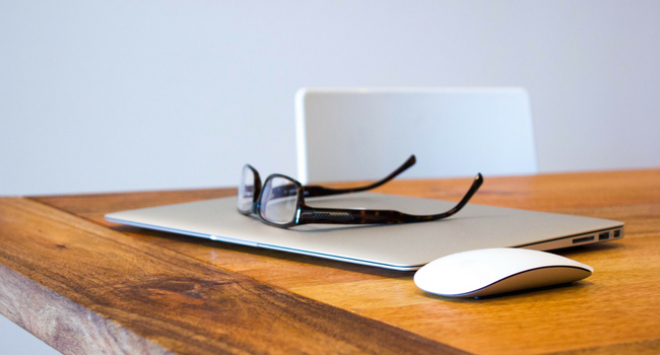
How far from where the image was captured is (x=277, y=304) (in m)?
0.29

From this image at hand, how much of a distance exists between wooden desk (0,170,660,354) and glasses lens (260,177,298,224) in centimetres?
4

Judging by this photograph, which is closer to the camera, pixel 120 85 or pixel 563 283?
pixel 563 283

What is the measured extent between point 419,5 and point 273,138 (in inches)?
48.1

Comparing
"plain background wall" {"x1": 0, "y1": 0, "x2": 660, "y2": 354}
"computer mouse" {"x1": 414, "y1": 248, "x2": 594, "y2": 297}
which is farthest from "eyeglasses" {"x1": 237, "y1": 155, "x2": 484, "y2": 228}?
"plain background wall" {"x1": 0, "y1": 0, "x2": 660, "y2": 354}

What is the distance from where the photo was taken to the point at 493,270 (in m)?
0.29

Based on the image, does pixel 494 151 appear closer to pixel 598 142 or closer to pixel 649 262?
pixel 649 262

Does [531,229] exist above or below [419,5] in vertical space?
below

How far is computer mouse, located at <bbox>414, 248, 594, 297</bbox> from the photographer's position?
0.29 metres

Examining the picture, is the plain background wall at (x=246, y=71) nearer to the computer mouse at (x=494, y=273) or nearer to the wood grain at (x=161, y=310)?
the wood grain at (x=161, y=310)

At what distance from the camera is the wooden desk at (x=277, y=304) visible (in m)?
0.24

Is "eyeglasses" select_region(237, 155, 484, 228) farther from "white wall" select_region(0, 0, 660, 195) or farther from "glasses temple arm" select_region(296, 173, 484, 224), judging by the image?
"white wall" select_region(0, 0, 660, 195)

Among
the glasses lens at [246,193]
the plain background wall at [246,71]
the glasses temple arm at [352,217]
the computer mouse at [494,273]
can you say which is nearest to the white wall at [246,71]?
the plain background wall at [246,71]

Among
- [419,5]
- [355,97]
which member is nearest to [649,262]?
[355,97]

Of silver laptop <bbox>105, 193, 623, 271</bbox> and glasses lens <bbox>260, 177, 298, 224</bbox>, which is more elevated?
glasses lens <bbox>260, 177, 298, 224</bbox>
